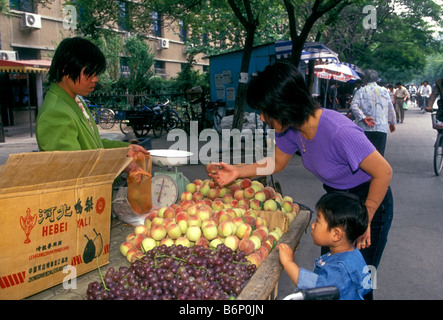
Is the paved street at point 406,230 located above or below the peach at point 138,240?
below

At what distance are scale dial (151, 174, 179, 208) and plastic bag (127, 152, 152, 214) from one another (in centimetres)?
20

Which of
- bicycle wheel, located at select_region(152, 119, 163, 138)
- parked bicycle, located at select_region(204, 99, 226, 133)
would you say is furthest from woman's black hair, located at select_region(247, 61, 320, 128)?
parked bicycle, located at select_region(204, 99, 226, 133)

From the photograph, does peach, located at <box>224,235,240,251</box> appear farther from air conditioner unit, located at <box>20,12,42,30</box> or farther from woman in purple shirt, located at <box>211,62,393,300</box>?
air conditioner unit, located at <box>20,12,42,30</box>

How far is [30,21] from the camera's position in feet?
64.2

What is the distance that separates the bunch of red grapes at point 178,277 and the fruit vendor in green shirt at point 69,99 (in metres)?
0.73

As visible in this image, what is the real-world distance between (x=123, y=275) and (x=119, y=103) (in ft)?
62.2

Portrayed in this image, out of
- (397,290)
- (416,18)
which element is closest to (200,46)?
(416,18)

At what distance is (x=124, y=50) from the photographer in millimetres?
24328

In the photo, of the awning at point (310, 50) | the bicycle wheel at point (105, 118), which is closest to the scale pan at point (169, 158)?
the awning at point (310, 50)

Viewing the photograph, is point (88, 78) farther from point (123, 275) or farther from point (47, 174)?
point (123, 275)

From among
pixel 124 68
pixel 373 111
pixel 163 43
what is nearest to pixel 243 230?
pixel 373 111

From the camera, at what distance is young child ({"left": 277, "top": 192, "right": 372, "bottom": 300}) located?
1811 millimetres

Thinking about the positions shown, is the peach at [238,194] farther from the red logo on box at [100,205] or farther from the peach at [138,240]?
the red logo on box at [100,205]

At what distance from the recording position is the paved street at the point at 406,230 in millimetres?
3646
